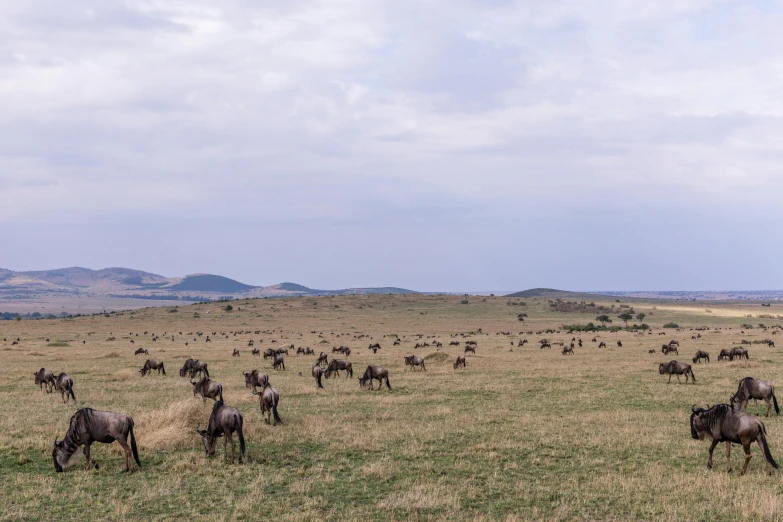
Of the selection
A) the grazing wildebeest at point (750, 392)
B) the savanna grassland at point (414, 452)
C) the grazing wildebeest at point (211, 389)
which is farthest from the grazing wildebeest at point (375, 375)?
the grazing wildebeest at point (750, 392)

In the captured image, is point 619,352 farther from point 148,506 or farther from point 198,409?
point 148,506

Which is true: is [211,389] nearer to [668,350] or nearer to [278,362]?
[278,362]

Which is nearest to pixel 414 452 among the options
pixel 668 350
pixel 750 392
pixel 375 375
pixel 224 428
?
pixel 224 428

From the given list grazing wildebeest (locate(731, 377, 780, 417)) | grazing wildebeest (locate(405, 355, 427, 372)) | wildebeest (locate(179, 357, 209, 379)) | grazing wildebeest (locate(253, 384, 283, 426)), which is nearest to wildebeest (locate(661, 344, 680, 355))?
grazing wildebeest (locate(405, 355, 427, 372))

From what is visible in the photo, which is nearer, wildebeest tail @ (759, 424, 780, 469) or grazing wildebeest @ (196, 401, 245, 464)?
wildebeest tail @ (759, 424, 780, 469)

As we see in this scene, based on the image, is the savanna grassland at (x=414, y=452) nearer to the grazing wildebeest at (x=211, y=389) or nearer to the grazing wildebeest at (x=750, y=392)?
the grazing wildebeest at (x=750, y=392)

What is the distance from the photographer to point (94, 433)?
43.0 ft

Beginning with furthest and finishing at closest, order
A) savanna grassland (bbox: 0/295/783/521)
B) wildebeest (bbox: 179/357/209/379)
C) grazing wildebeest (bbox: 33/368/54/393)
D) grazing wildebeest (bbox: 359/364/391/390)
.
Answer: wildebeest (bbox: 179/357/209/379), grazing wildebeest (bbox: 359/364/391/390), grazing wildebeest (bbox: 33/368/54/393), savanna grassland (bbox: 0/295/783/521)

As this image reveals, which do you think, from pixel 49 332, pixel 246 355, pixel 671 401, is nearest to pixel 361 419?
pixel 671 401

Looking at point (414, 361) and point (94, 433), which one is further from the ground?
point (94, 433)

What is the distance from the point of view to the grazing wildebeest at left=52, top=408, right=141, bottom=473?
42.7 feet

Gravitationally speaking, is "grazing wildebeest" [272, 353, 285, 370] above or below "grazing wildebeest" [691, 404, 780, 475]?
below

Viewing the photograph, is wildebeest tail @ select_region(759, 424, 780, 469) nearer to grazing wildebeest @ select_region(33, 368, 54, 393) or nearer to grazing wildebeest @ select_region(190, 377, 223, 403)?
grazing wildebeest @ select_region(190, 377, 223, 403)

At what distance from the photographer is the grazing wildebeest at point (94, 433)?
13.0 meters
